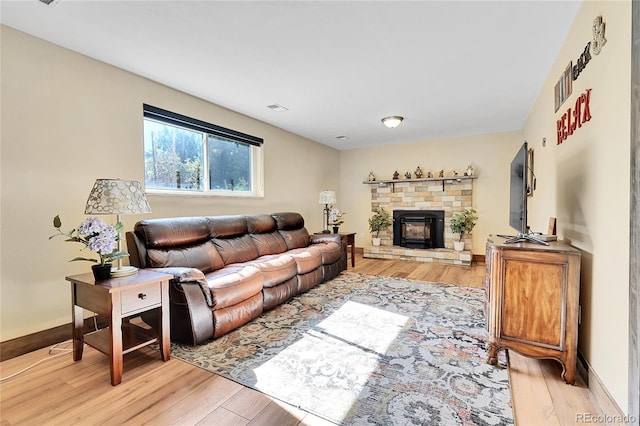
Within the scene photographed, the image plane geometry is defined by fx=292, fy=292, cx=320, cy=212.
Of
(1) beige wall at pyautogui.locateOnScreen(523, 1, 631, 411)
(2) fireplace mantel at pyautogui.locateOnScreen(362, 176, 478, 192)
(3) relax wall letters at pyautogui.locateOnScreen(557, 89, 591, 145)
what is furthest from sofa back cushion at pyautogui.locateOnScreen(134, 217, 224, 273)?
(2) fireplace mantel at pyautogui.locateOnScreen(362, 176, 478, 192)

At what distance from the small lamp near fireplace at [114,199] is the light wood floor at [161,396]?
68cm

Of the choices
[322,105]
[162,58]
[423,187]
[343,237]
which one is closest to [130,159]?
[162,58]

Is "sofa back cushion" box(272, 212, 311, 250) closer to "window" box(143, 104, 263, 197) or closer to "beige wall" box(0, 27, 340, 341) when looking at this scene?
"window" box(143, 104, 263, 197)

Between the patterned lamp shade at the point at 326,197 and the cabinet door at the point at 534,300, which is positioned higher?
the patterned lamp shade at the point at 326,197

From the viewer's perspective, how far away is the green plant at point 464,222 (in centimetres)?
540

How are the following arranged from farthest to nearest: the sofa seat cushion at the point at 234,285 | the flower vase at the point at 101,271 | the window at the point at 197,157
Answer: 1. the window at the point at 197,157
2. the sofa seat cushion at the point at 234,285
3. the flower vase at the point at 101,271

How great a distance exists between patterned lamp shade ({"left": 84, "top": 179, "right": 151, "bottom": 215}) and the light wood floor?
1082 millimetres

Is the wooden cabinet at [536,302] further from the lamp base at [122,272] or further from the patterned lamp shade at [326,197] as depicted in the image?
the patterned lamp shade at [326,197]

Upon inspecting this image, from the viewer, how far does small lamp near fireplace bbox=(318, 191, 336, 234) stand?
547 cm

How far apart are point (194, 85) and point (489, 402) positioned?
3694 mm

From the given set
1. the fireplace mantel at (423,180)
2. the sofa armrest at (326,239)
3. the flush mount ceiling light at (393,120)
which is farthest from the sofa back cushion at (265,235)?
the fireplace mantel at (423,180)

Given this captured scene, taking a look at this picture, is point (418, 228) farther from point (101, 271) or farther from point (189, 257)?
point (101, 271)

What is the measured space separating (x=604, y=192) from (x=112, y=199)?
2975 mm

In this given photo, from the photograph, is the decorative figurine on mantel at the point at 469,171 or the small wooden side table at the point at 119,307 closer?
the small wooden side table at the point at 119,307
